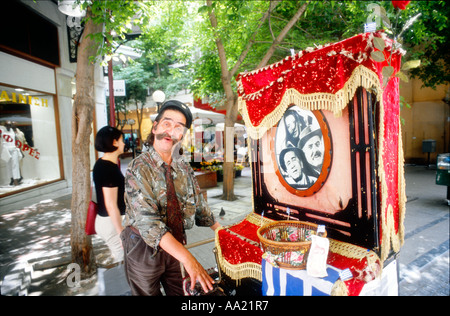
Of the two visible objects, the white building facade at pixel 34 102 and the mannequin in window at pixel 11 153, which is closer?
the white building facade at pixel 34 102

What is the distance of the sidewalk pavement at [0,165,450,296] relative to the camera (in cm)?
335

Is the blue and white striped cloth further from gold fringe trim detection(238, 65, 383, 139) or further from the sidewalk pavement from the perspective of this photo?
the sidewalk pavement

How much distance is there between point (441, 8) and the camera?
308 inches

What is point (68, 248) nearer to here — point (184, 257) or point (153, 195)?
Result: point (153, 195)

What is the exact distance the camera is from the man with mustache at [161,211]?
68.0 inches

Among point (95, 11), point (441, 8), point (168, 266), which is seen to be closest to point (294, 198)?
point (168, 266)

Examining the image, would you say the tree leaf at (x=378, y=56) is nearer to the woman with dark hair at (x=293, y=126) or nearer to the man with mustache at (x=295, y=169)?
the woman with dark hair at (x=293, y=126)

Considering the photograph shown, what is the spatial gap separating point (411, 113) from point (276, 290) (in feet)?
52.8

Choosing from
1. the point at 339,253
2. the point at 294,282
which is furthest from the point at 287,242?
the point at 339,253

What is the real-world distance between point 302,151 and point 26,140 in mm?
8630

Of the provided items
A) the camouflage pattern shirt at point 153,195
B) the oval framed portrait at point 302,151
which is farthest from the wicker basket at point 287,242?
the camouflage pattern shirt at point 153,195

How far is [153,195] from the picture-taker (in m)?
1.84

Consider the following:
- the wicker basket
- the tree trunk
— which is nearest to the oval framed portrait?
the wicker basket

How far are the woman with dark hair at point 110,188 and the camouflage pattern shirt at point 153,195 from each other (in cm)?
108
